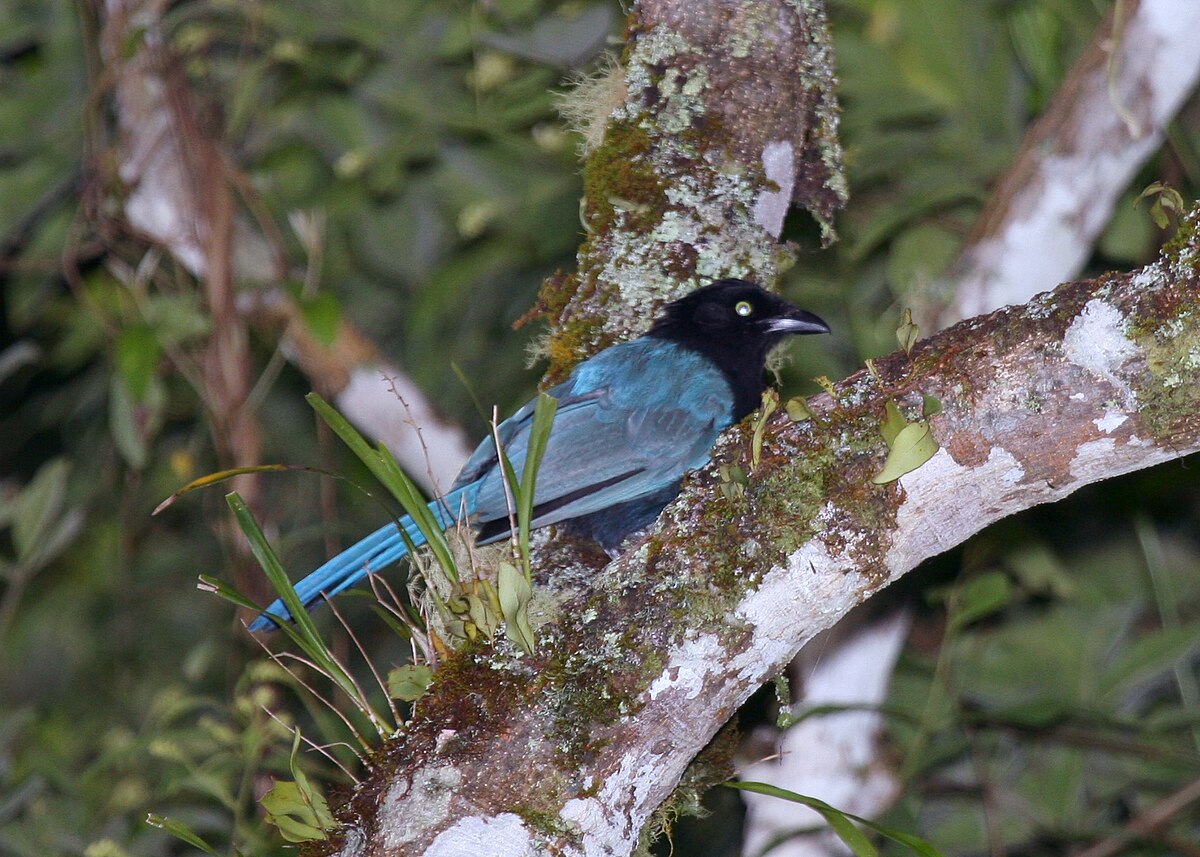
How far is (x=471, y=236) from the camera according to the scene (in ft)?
16.0

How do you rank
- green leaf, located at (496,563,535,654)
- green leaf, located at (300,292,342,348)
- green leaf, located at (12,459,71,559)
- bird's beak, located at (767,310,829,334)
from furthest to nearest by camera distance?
green leaf, located at (12,459,71,559) → green leaf, located at (300,292,342,348) → bird's beak, located at (767,310,829,334) → green leaf, located at (496,563,535,654)

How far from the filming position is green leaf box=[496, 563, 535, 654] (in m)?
1.96

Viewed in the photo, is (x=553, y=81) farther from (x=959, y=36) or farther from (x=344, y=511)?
(x=344, y=511)

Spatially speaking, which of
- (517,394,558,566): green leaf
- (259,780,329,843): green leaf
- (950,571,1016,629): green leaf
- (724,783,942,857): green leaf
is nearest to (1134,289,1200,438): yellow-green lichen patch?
(724,783,942,857): green leaf

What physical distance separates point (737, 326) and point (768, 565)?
4.34ft

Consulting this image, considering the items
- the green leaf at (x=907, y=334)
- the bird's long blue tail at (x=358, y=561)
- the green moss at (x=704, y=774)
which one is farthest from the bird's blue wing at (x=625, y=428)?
the green leaf at (x=907, y=334)

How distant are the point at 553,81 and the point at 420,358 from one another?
118 centimetres

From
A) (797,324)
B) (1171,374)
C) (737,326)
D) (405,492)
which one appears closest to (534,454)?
(405,492)

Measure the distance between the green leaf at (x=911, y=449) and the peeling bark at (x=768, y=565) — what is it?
0.06 meters

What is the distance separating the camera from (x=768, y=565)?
6.36ft

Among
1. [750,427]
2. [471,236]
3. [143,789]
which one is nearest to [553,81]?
[471,236]

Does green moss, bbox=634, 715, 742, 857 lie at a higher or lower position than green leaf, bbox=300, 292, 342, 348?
lower

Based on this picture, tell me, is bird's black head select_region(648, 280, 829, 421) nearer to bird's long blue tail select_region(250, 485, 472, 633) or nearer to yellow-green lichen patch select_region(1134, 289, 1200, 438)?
bird's long blue tail select_region(250, 485, 472, 633)

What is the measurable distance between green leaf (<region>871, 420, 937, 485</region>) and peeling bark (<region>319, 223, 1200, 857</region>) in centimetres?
6
